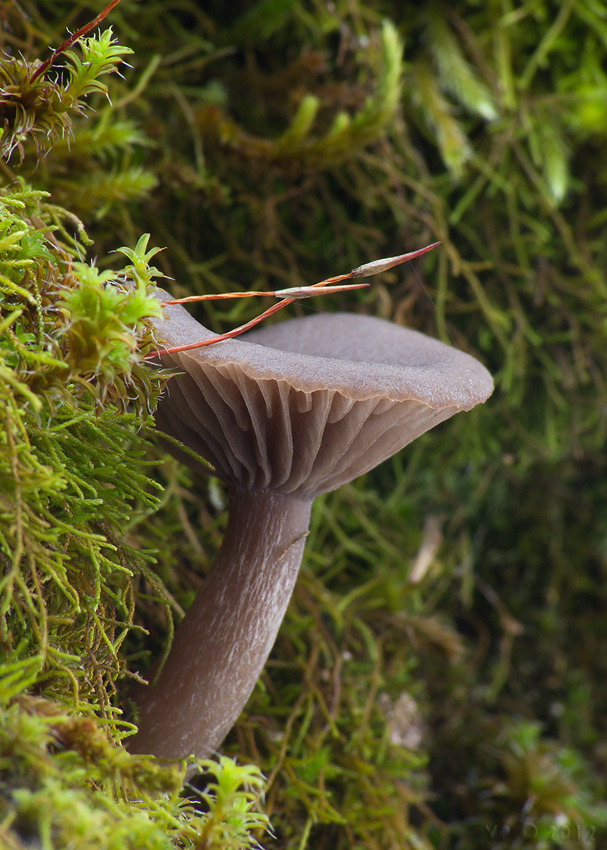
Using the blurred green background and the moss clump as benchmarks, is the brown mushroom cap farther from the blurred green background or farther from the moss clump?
the blurred green background

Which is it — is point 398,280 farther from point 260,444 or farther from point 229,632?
point 229,632

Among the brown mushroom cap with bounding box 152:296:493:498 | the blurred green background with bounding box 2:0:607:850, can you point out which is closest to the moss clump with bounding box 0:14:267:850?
the brown mushroom cap with bounding box 152:296:493:498

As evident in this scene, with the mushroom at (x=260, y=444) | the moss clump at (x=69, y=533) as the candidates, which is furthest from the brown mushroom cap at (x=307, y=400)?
the moss clump at (x=69, y=533)

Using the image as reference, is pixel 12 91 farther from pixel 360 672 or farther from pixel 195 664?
pixel 360 672

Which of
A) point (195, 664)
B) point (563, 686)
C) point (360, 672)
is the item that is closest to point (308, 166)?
point (195, 664)

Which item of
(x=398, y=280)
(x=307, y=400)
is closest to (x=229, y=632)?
(x=307, y=400)

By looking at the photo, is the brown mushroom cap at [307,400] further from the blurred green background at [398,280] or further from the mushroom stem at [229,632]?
the blurred green background at [398,280]
